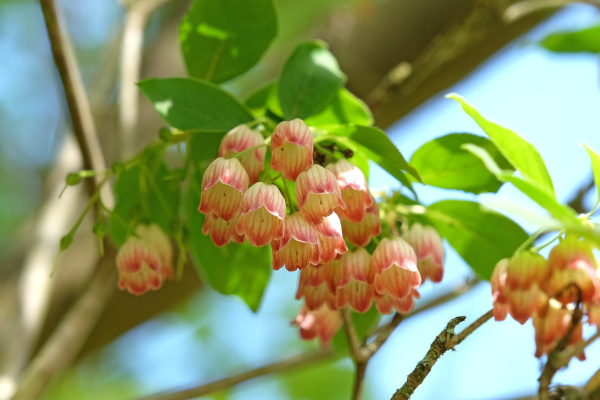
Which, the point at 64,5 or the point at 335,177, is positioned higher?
the point at 335,177

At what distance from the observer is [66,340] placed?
1.98 m

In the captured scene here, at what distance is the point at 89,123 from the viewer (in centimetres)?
169

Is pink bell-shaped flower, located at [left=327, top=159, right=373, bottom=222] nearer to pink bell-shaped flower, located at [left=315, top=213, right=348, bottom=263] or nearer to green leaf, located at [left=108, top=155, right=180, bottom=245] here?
pink bell-shaped flower, located at [left=315, top=213, right=348, bottom=263]

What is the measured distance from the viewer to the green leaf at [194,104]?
123cm

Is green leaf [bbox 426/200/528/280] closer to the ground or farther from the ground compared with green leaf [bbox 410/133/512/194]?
closer to the ground

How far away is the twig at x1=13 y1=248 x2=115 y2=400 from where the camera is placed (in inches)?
73.8

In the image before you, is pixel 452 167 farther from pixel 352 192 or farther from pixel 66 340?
pixel 66 340

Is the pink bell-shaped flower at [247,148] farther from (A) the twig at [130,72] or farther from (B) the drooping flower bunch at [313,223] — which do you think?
(A) the twig at [130,72]

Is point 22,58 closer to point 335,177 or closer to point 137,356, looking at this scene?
point 137,356

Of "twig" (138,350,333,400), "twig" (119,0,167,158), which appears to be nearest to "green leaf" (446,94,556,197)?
"twig" (138,350,333,400)

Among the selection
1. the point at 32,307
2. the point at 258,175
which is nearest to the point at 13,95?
the point at 32,307

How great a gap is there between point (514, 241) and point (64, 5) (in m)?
→ 4.32

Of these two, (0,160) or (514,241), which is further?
(0,160)

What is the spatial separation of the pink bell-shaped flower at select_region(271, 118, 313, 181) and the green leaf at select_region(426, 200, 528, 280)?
0.40 meters
